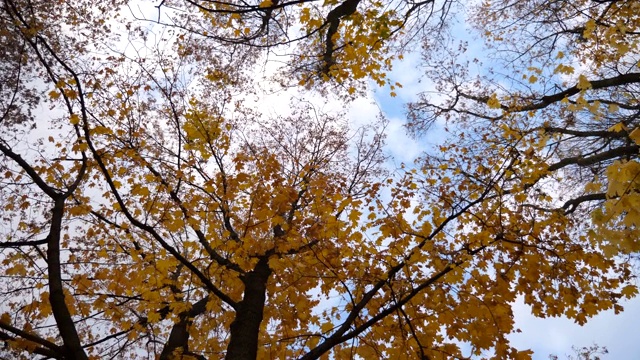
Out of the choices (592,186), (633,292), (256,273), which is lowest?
(592,186)

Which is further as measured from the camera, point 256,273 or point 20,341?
point 256,273

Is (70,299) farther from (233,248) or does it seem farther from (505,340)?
(505,340)

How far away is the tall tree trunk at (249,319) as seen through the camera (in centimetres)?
487

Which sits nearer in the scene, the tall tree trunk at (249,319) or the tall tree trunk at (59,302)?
the tall tree trunk at (59,302)

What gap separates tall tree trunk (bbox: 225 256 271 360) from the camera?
4.87 m

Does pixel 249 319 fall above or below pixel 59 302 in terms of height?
above

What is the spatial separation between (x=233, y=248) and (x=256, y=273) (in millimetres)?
570

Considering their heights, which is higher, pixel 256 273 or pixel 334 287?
pixel 256 273

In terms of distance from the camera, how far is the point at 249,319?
5207mm

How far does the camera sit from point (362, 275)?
4945 millimetres

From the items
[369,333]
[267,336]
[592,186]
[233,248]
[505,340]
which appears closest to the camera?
[592,186]

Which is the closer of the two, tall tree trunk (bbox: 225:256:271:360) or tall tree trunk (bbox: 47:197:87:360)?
tall tree trunk (bbox: 47:197:87:360)

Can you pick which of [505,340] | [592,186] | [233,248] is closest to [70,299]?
[233,248]

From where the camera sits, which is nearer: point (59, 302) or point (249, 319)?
point (59, 302)
